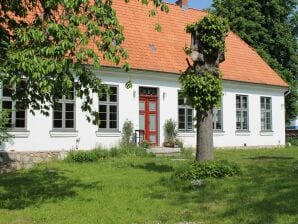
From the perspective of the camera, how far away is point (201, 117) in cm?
1362

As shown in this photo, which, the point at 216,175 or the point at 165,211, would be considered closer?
the point at 165,211

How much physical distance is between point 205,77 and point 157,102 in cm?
1047

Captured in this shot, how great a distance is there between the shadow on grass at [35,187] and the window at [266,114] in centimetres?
1635

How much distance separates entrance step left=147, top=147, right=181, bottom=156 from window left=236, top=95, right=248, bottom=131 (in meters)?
6.14

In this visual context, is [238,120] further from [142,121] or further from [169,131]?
[142,121]

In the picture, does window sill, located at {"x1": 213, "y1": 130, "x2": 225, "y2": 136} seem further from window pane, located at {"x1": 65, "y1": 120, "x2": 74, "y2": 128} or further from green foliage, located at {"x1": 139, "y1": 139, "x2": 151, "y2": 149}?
window pane, located at {"x1": 65, "y1": 120, "x2": 74, "y2": 128}

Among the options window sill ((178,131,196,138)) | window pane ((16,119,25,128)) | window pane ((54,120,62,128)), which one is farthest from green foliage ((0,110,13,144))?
window sill ((178,131,196,138))

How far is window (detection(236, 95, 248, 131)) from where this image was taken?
28.1 meters

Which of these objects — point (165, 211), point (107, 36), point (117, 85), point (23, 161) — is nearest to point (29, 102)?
point (107, 36)

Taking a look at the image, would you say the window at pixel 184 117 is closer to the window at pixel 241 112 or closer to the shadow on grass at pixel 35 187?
the window at pixel 241 112

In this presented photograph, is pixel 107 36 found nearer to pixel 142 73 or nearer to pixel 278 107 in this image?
pixel 142 73

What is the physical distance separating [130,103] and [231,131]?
721 centimetres

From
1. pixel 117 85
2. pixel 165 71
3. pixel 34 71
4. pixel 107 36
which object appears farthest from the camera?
pixel 165 71

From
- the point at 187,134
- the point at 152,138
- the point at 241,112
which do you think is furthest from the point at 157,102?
the point at 241,112
